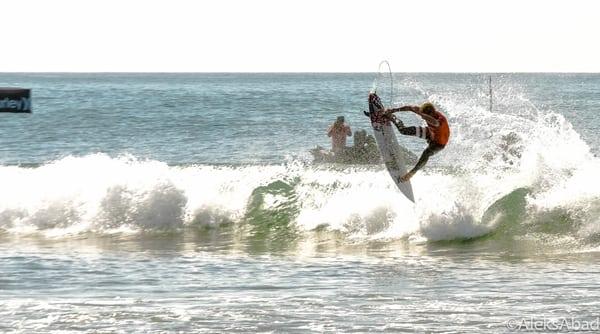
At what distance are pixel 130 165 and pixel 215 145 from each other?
55.9 ft

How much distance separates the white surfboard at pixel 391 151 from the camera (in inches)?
702

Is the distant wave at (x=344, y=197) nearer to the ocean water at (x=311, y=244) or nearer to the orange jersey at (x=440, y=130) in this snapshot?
the ocean water at (x=311, y=244)

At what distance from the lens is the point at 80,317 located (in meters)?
11.0

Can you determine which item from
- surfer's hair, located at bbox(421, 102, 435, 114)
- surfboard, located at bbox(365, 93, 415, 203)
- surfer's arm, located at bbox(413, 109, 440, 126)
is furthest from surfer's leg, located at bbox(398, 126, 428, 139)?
surfboard, located at bbox(365, 93, 415, 203)

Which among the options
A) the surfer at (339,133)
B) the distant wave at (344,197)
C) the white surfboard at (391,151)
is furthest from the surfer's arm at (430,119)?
the surfer at (339,133)

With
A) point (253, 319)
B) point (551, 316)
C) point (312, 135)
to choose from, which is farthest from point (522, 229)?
point (312, 135)

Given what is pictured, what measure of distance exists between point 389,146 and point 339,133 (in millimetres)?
6853

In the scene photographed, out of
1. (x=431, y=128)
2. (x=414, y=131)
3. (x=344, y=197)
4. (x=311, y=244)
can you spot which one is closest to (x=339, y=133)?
(x=344, y=197)

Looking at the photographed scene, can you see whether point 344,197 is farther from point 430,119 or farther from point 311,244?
point 430,119

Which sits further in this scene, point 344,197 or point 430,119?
point 344,197

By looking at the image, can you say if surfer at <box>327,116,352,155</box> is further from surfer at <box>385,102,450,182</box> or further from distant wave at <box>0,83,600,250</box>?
surfer at <box>385,102,450,182</box>

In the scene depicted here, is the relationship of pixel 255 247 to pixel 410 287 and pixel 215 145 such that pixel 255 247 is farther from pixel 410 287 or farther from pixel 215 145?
pixel 215 145

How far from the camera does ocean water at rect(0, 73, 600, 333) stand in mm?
11086

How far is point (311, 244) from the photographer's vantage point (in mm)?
17656
